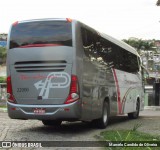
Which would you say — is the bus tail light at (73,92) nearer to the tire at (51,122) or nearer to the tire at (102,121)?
the tire at (102,121)

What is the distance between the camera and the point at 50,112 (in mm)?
13469

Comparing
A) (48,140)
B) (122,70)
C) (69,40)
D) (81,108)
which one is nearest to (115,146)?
→ (48,140)

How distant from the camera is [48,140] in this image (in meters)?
12.3

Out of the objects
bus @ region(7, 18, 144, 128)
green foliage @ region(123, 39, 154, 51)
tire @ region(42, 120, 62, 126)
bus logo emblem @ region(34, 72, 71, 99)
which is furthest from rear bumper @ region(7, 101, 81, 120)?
green foliage @ region(123, 39, 154, 51)

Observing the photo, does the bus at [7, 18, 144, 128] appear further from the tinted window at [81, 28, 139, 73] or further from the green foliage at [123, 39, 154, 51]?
the green foliage at [123, 39, 154, 51]

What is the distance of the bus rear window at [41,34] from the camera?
13.6 meters

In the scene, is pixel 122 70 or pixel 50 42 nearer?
pixel 50 42

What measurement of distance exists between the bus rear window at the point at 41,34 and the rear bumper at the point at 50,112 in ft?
6.12

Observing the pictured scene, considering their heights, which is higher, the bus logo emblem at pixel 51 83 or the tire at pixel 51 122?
the bus logo emblem at pixel 51 83

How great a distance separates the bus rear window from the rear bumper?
187 centimetres

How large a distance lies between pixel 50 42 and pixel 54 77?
1.07 m

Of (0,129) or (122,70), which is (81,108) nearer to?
(0,129)

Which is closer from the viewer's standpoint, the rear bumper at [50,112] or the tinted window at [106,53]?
the rear bumper at [50,112]

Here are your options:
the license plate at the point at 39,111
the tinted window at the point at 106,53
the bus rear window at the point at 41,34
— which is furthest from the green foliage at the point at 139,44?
the license plate at the point at 39,111
